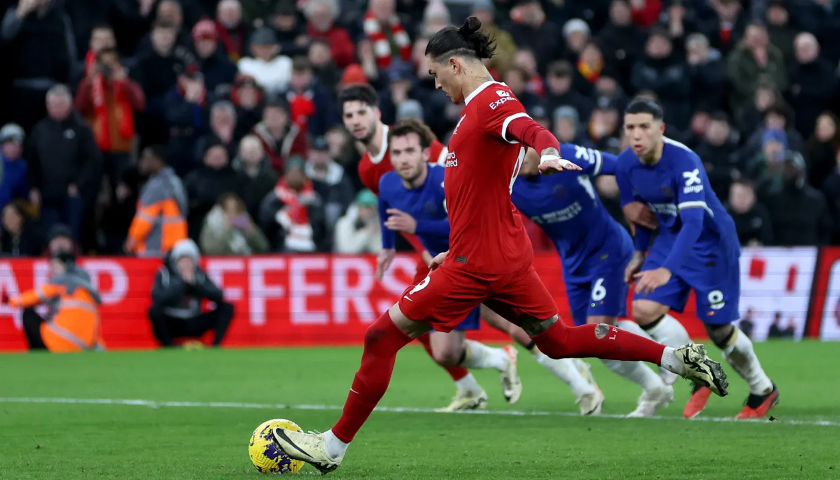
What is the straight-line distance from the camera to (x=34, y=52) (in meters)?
18.3

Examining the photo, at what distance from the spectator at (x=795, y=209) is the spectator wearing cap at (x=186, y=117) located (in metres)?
8.15

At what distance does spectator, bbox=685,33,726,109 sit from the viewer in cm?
2069

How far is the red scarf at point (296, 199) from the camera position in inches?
717

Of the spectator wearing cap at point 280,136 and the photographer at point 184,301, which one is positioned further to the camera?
the spectator wearing cap at point 280,136

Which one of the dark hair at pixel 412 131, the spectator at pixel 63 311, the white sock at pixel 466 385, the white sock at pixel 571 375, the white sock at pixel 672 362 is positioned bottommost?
the spectator at pixel 63 311

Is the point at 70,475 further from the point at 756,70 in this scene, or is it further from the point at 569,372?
the point at 756,70

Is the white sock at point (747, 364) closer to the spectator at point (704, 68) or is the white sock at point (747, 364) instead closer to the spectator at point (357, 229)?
the spectator at point (357, 229)

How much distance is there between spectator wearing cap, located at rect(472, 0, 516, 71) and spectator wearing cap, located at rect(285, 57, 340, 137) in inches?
97.3

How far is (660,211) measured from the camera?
34.0 ft

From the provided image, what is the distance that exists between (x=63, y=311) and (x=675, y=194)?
10.0 meters

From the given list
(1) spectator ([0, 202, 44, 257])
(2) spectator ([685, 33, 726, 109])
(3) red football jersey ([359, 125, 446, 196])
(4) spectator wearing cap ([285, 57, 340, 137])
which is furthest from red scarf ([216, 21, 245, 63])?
(3) red football jersey ([359, 125, 446, 196])

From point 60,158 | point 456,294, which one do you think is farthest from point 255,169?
point 456,294

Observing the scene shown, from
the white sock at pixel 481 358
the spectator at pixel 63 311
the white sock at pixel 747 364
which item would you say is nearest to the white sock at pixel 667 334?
the white sock at pixel 747 364

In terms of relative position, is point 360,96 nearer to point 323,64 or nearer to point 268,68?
point 268,68
